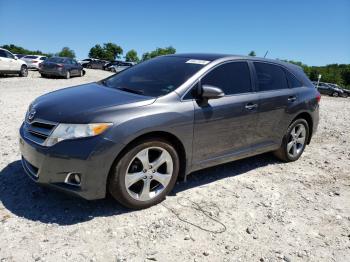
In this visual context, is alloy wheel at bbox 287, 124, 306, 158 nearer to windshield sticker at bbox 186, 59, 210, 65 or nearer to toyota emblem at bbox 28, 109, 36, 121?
windshield sticker at bbox 186, 59, 210, 65

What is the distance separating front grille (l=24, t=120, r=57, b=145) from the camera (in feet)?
10.9

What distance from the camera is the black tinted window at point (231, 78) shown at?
425 centimetres

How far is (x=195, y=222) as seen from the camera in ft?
11.6

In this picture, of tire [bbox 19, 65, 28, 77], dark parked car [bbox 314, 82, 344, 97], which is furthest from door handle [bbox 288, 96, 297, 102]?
dark parked car [bbox 314, 82, 344, 97]

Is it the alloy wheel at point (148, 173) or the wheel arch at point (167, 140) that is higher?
the wheel arch at point (167, 140)

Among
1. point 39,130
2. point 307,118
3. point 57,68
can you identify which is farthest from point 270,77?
point 57,68

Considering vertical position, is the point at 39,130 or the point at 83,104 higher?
the point at 83,104

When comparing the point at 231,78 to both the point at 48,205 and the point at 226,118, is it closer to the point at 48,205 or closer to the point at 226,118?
the point at 226,118

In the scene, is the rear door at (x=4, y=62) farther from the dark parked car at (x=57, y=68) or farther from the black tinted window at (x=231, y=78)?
the black tinted window at (x=231, y=78)

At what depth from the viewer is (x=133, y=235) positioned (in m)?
3.22

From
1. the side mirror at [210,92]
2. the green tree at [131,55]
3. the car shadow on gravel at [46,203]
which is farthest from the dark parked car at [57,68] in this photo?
the green tree at [131,55]

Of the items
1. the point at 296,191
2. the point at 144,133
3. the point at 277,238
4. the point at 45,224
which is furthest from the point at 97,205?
the point at 296,191

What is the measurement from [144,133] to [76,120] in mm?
660

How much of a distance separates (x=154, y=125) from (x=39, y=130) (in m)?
1.13
